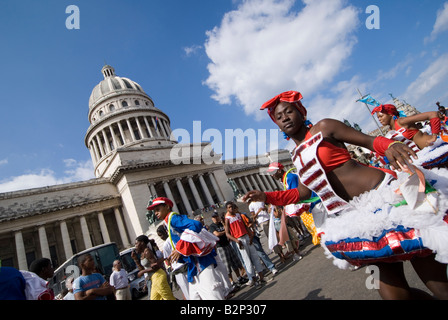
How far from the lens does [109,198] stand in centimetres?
2894

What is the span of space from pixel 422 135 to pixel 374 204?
142 inches

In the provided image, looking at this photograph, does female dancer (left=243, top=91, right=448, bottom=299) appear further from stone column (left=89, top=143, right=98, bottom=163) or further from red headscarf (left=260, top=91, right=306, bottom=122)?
stone column (left=89, top=143, right=98, bottom=163)

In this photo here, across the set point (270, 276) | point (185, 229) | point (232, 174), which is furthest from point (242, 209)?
point (185, 229)

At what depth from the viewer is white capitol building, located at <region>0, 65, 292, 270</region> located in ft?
80.3

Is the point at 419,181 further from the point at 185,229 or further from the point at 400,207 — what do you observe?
the point at 185,229

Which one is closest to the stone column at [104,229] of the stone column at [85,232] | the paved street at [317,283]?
the stone column at [85,232]

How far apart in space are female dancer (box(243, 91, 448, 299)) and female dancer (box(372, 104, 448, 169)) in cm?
246

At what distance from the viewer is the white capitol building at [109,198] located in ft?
80.3

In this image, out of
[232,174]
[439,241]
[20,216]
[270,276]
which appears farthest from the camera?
[232,174]

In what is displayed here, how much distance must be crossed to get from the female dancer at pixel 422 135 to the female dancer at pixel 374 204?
246 cm

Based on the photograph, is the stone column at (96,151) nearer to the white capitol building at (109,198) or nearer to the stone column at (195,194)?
the white capitol building at (109,198)

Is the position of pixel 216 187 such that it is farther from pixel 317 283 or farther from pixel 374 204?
pixel 374 204
